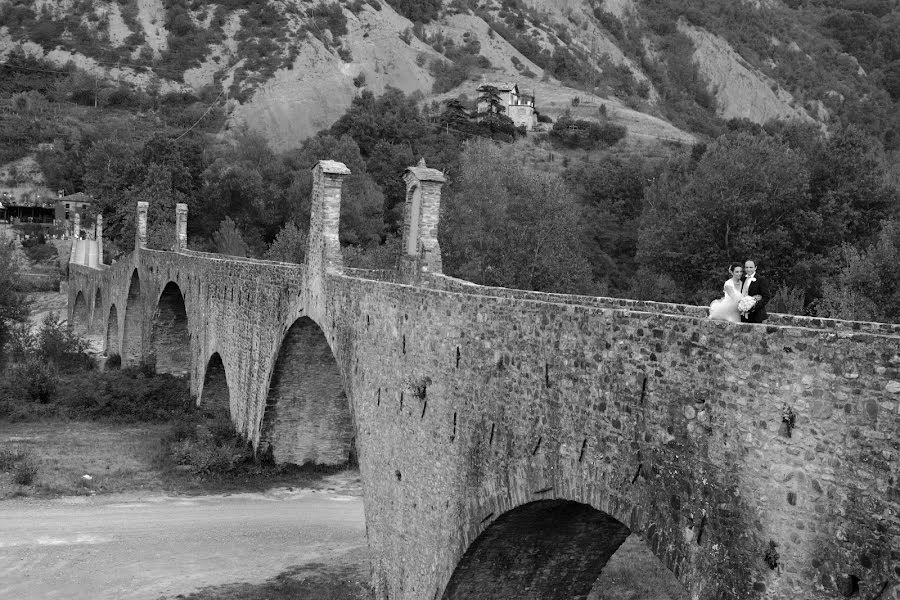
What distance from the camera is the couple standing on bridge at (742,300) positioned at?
822 centimetres

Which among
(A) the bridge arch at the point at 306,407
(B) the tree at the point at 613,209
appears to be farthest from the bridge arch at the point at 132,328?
(B) the tree at the point at 613,209

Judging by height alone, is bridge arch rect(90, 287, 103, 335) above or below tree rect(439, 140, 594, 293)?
below

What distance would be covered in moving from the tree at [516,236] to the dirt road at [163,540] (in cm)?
1507

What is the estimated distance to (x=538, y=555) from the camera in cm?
1216

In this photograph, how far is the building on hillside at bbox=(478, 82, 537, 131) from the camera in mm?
92375

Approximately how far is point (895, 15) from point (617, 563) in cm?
12231

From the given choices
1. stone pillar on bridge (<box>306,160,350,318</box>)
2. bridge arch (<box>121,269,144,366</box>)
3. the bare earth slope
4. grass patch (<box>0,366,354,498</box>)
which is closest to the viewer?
stone pillar on bridge (<box>306,160,350,318</box>)

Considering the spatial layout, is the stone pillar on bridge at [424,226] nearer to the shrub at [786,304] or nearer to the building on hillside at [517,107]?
the shrub at [786,304]

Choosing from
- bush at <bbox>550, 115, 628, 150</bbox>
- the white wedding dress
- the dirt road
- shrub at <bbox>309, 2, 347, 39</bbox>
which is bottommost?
the dirt road

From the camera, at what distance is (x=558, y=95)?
351 feet

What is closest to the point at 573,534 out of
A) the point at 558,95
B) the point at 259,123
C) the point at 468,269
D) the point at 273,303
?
the point at 273,303

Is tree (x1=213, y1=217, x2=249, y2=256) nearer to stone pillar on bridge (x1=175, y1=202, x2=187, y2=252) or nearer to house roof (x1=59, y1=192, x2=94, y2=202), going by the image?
stone pillar on bridge (x1=175, y1=202, x2=187, y2=252)

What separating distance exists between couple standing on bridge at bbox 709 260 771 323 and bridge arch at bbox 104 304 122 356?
4199cm

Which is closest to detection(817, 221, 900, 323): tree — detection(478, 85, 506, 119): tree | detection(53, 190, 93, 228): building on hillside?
detection(478, 85, 506, 119): tree
